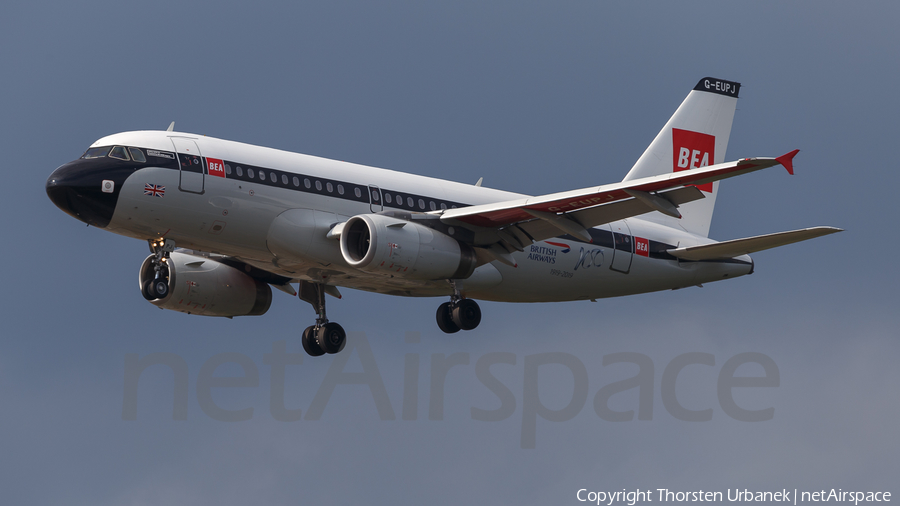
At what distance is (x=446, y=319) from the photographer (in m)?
39.0

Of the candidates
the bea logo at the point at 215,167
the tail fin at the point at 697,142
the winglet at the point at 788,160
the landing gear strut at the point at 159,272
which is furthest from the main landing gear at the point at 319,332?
the winglet at the point at 788,160

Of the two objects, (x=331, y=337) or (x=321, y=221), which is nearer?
(x=321, y=221)

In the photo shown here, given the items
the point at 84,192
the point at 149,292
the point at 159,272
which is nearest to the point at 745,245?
the point at 159,272

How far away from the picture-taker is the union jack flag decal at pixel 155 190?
34562mm

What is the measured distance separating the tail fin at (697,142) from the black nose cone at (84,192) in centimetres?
2103

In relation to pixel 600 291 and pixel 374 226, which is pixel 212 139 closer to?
pixel 374 226

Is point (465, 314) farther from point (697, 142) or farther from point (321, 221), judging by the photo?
point (697, 142)

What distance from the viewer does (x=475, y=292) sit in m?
40.8

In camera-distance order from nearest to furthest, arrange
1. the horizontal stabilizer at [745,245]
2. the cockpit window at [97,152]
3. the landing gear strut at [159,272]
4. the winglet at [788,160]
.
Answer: the winglet at [788,160] < the cockpit window at [97,152] < the horizontal stabilizer at [745,245] < the landing gear strut at [159,272]

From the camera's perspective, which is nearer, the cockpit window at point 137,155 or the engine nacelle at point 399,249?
the cockpit window at point 137,155

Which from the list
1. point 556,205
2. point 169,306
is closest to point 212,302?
point 169,306

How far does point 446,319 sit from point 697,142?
51.4ft

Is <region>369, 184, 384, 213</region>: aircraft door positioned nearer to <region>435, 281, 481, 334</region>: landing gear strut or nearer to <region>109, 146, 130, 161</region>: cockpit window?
<region>435, 281, 481, 334</region>: landing gear strut

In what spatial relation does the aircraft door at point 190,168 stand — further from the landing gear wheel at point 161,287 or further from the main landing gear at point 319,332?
the main landing gear at point 319,332
